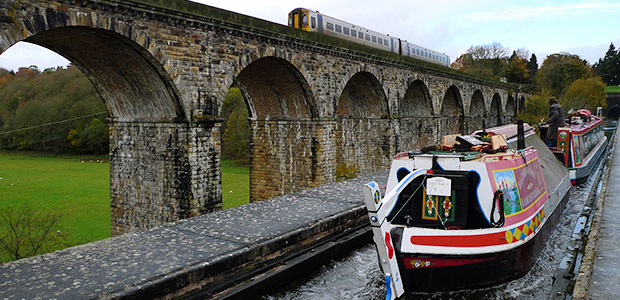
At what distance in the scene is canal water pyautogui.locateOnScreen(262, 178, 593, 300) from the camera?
5.88 m

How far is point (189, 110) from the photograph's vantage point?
377 inches

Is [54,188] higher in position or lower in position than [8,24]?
lower

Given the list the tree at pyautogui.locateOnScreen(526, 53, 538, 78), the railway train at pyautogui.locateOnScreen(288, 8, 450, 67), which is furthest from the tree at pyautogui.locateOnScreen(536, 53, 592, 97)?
the railway train at pyautogui.locateOnScreen(288, 8, 450, 67)

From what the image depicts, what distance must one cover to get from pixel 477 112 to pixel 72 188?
29089 mm

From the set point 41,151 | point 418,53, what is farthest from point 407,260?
point 41,151

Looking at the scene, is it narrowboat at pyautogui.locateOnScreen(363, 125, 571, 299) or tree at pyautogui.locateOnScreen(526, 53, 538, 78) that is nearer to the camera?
narrowboat at pyautogui.locateOnScreen(363, 125, 571, 299)

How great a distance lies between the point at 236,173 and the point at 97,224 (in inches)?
520

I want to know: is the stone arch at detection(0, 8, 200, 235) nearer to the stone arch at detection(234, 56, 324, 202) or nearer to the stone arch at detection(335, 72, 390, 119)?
the stone arch at detection(234, 56, 324, 202)

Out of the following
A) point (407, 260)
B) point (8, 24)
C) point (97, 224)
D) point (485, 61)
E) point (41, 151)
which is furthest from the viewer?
point (485, 61)

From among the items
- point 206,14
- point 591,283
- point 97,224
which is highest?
point 206,14

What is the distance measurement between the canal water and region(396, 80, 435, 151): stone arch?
44.7 ft

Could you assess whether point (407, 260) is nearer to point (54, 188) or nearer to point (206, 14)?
point (206, 14)

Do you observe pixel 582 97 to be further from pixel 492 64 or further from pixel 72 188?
pixel 72 188

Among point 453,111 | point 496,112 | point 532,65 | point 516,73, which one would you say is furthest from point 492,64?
point 453,111
